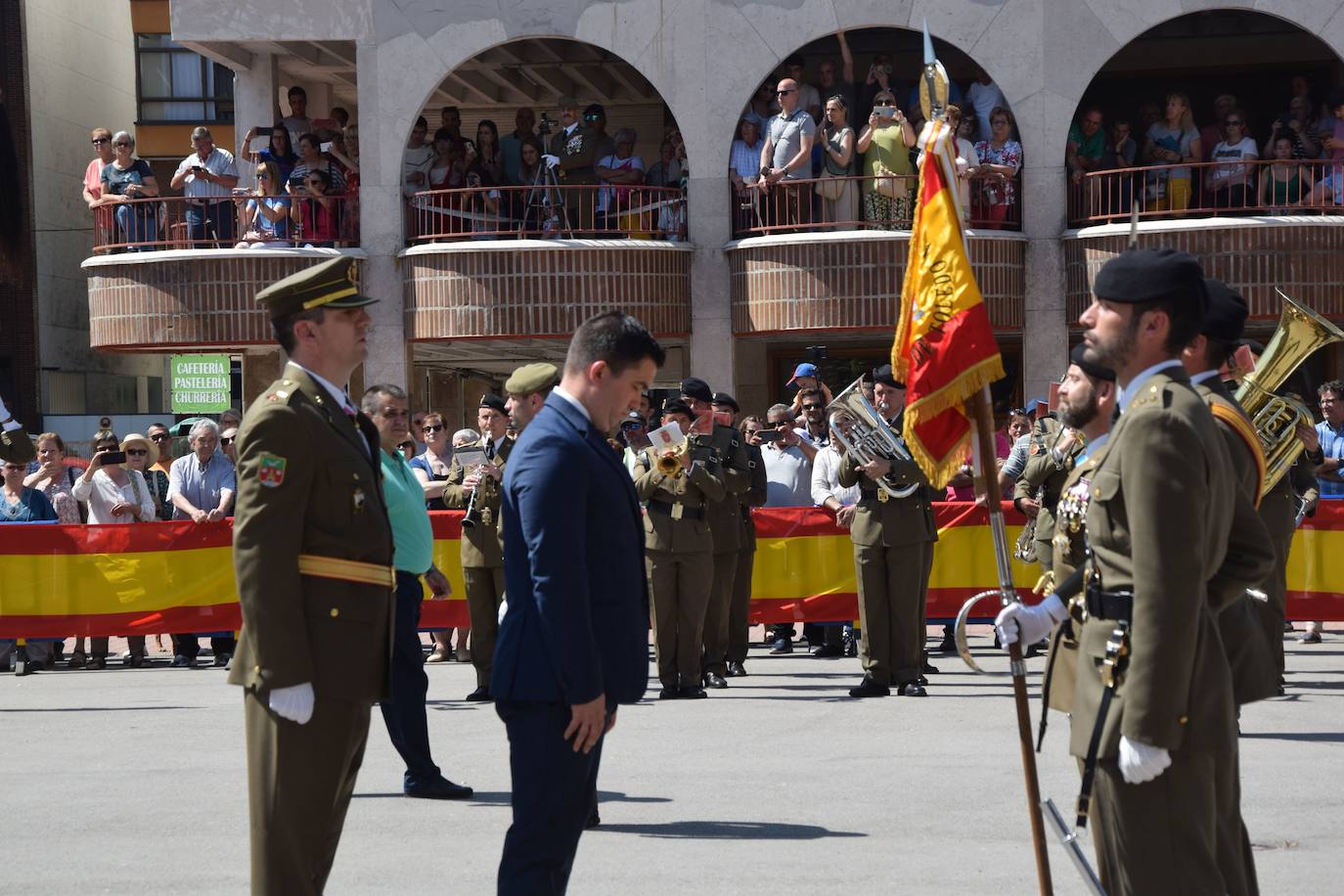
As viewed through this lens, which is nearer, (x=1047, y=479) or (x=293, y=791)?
(x=293, y=791)

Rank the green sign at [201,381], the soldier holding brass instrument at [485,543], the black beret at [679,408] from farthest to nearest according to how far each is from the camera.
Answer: the green sign at [201,381], the black beret at [679,408], the soldier holding brass instrument at [485,543]

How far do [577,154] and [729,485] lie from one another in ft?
39.9

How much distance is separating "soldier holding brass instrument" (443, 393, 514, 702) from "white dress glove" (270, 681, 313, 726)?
7001mm

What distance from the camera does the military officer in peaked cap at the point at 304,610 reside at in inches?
204

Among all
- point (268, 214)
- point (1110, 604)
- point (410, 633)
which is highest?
point (268, 214)

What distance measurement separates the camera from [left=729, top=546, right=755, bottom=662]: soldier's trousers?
550 inches

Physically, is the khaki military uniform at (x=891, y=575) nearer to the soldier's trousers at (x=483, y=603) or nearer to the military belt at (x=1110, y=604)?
the soldier's trousers at (x=483, y=603)

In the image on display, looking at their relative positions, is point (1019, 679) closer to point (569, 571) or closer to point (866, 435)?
point (569, 571)

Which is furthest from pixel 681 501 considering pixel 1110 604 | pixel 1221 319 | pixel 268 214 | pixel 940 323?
pixel 268 214

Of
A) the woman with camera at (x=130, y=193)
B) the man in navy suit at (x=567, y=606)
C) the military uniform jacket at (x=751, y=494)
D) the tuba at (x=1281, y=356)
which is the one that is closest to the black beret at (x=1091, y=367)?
the man in navy suit at (x=567, y=606)

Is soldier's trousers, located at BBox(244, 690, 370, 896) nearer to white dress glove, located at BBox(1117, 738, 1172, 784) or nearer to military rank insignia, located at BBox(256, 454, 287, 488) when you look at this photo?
military rank insignia, located at BBox(256, 454, 287, 488)

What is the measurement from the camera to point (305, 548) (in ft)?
17.4

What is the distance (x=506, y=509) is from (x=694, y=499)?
7164 mm

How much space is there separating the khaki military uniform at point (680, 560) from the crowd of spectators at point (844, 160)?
10.6 meters
